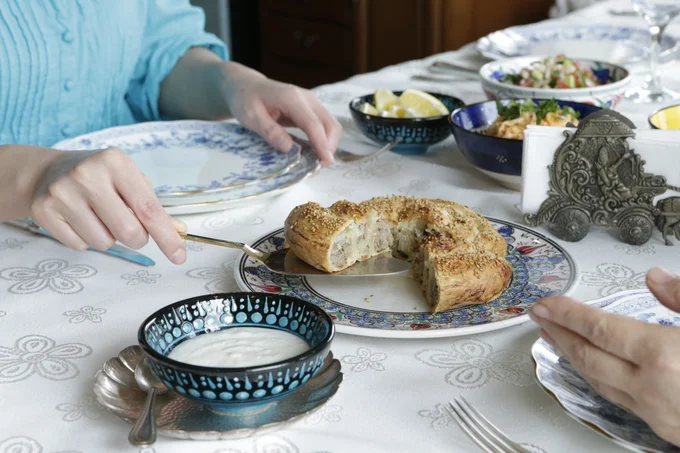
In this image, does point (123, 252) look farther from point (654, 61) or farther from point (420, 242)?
point (654, 61)

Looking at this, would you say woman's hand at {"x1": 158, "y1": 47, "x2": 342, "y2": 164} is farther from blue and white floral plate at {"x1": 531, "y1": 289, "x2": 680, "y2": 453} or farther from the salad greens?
blue and white floral plate at {"x1": 531, "y1": 289, "x2": 680, "y2": 453}

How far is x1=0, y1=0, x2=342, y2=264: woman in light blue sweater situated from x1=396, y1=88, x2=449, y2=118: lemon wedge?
17 cm

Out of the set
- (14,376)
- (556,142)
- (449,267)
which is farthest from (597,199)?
(14,376)

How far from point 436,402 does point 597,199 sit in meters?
0.52

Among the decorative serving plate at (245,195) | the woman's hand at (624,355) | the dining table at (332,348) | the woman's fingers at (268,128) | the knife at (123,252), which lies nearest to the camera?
the woman's hand at (624,355)

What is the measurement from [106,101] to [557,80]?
0.98m

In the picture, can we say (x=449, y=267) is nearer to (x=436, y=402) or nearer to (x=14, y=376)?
(x=436, y=402)

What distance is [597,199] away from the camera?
1.15 meters

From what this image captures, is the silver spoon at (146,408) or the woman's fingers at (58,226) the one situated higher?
the woman's fingers at (58,226)

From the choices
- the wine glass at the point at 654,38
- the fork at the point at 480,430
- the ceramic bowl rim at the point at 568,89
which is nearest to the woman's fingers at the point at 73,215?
the fork at the point at 480,430

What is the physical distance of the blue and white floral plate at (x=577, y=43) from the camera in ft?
6.75

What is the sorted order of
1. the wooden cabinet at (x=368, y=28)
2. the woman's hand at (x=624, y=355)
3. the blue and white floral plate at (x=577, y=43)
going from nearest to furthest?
the woman's hand at (x=624, y=355), the blue and white floral plate at (x=577, y=43), the wooden cabinet at (x=368, y=28)

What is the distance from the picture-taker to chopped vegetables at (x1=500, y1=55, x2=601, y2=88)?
162 cm

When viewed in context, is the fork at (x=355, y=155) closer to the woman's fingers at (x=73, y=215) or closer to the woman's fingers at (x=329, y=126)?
the woman's fingers at (x=329, y=126)
